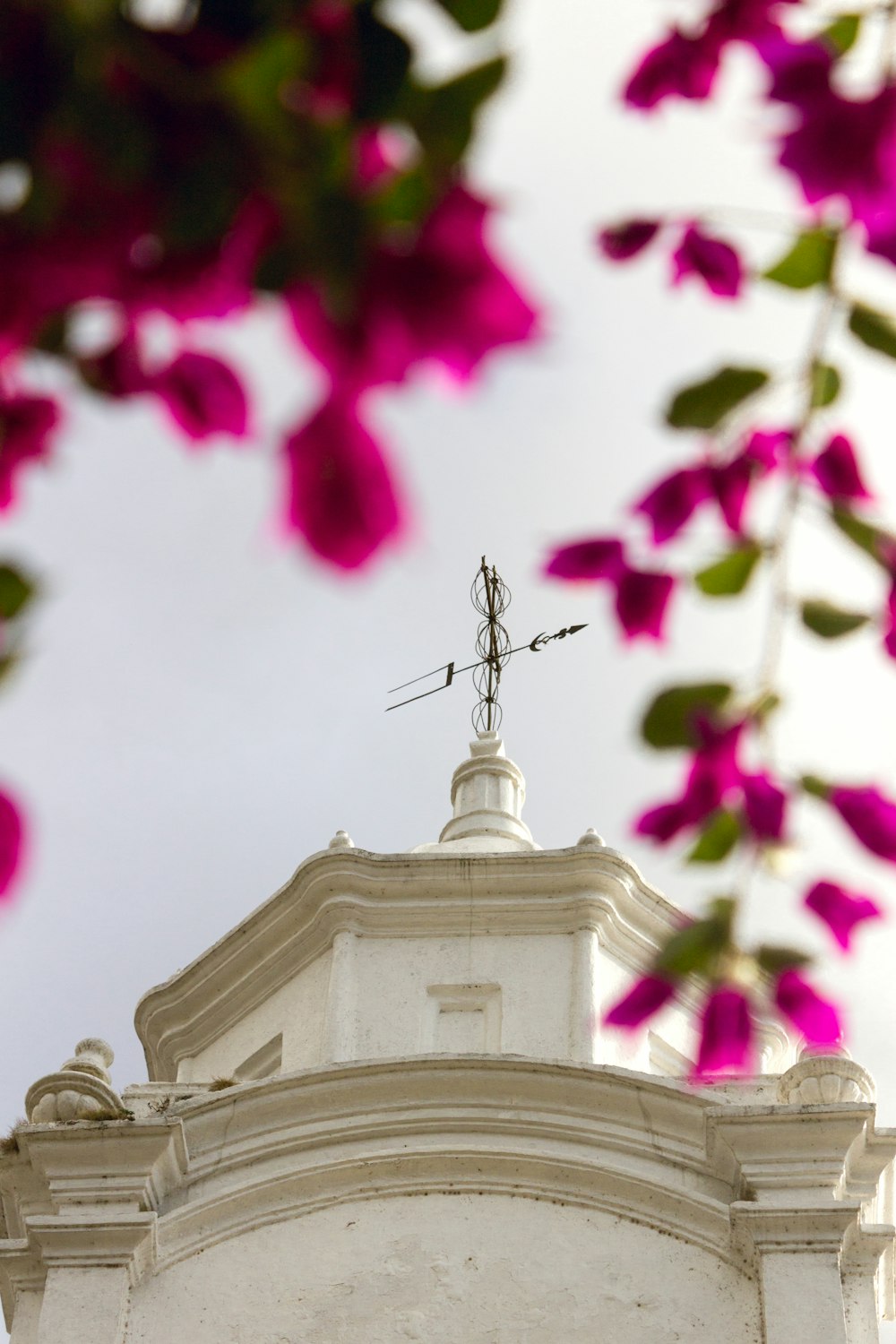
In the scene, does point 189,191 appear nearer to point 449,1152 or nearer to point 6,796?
point 6,796

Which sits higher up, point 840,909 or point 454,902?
point 454,902

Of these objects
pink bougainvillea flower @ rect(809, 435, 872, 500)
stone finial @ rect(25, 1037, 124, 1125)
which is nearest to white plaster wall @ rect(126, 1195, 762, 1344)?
stone finial @ rect(25, 1037, 124, 1125)

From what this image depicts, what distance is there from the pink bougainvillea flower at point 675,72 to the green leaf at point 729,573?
A: 69cm

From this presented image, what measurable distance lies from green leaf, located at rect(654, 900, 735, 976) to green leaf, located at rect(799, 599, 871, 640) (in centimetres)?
40

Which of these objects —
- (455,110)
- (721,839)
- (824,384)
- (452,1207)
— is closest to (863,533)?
(824,384)

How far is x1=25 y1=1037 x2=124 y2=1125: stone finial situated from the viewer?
35.9 ft

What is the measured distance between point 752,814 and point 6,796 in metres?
1.02

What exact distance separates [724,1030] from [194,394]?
122 centimetres

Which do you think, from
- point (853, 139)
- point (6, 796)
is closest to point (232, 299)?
point (6, 796)

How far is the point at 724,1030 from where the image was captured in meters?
2.75

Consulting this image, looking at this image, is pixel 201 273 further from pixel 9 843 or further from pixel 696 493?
pixel 696 493

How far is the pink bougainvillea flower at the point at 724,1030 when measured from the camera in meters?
2.71

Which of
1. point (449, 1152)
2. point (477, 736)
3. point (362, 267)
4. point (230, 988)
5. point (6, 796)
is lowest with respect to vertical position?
point (6, 796)

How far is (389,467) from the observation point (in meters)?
1.80
